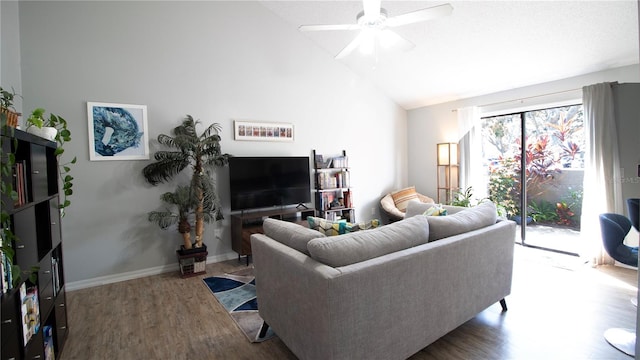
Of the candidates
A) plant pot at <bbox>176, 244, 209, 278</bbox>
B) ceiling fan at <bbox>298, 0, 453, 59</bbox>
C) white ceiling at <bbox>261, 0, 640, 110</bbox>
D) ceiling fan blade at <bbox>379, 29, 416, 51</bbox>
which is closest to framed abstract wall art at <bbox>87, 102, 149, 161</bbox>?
plant pot at <bbox>176, 244, 209, 278</bbox>

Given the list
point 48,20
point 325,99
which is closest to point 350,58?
point 325,99

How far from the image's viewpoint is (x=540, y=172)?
4.43 meters

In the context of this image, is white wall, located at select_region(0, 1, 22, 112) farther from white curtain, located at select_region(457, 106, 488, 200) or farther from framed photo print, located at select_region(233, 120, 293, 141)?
white curtain, located at select_region(457, 106, 488, 200)

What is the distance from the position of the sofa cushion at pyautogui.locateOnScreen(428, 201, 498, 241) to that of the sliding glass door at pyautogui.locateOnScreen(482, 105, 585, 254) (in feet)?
8.21

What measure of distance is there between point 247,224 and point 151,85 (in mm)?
2027

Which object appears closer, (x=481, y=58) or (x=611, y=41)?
(x=611, y=41)

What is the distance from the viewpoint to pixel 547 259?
3957 millimetres

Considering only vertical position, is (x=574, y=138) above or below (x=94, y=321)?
above

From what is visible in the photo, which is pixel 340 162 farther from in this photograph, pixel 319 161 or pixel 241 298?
pixel 241 298

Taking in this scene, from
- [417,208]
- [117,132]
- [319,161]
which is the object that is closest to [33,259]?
[117,132]

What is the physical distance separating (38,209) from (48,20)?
7.88ft

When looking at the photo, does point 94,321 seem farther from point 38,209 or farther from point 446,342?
point 446,342

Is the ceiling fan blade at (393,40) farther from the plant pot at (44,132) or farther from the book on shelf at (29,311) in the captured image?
the book on shelf at (29,311)

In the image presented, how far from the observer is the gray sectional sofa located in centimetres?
158
